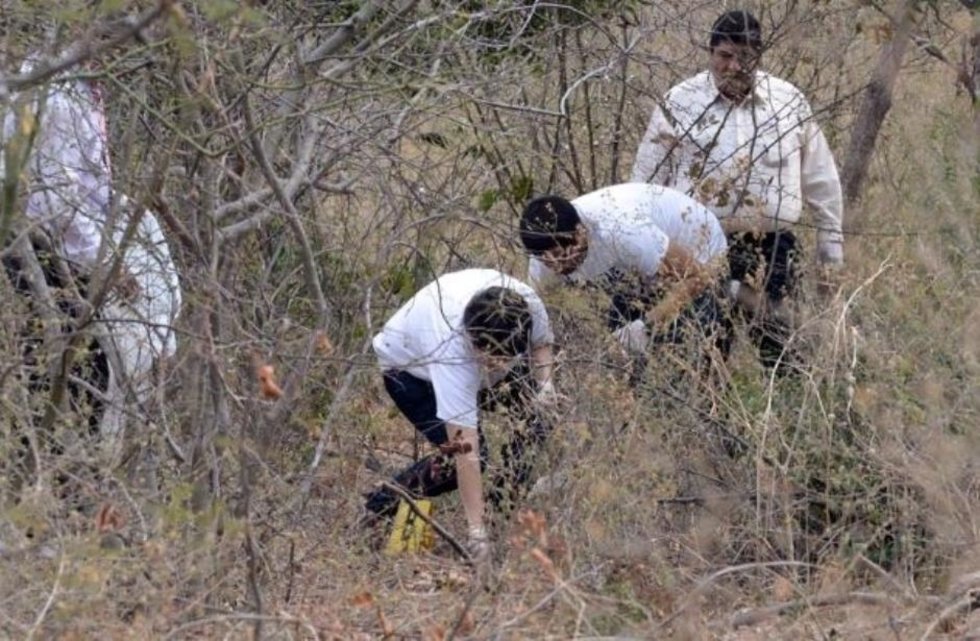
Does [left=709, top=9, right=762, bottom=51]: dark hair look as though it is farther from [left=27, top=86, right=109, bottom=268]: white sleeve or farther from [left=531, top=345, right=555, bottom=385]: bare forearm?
[left=27, top=86, right=109, bottom=268]: white sleeve

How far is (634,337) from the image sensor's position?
244 inches

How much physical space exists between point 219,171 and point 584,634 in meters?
1.61


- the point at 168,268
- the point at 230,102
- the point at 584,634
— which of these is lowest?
the point at 584,634

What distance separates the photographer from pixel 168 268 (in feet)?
17.0

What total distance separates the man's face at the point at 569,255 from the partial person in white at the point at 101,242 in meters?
1.28

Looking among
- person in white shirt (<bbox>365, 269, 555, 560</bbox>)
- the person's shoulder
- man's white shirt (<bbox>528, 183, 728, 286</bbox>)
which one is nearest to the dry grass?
person in white shirt (<bbox>365, 269, 555, 560</bbox>)

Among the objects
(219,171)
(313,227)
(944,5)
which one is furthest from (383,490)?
(944,5)

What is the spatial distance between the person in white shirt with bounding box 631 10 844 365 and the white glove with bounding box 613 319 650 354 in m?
0.73

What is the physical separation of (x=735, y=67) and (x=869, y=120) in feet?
2.81

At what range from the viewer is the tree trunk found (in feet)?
24.2

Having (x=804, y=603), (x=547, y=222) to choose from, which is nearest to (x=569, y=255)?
(x=547, y=222)

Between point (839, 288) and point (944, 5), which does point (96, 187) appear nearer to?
point (839, 288)

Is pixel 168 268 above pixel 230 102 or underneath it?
underneath

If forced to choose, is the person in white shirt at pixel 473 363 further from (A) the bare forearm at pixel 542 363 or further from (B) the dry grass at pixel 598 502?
(B) the dry grass at pixel 598 502
